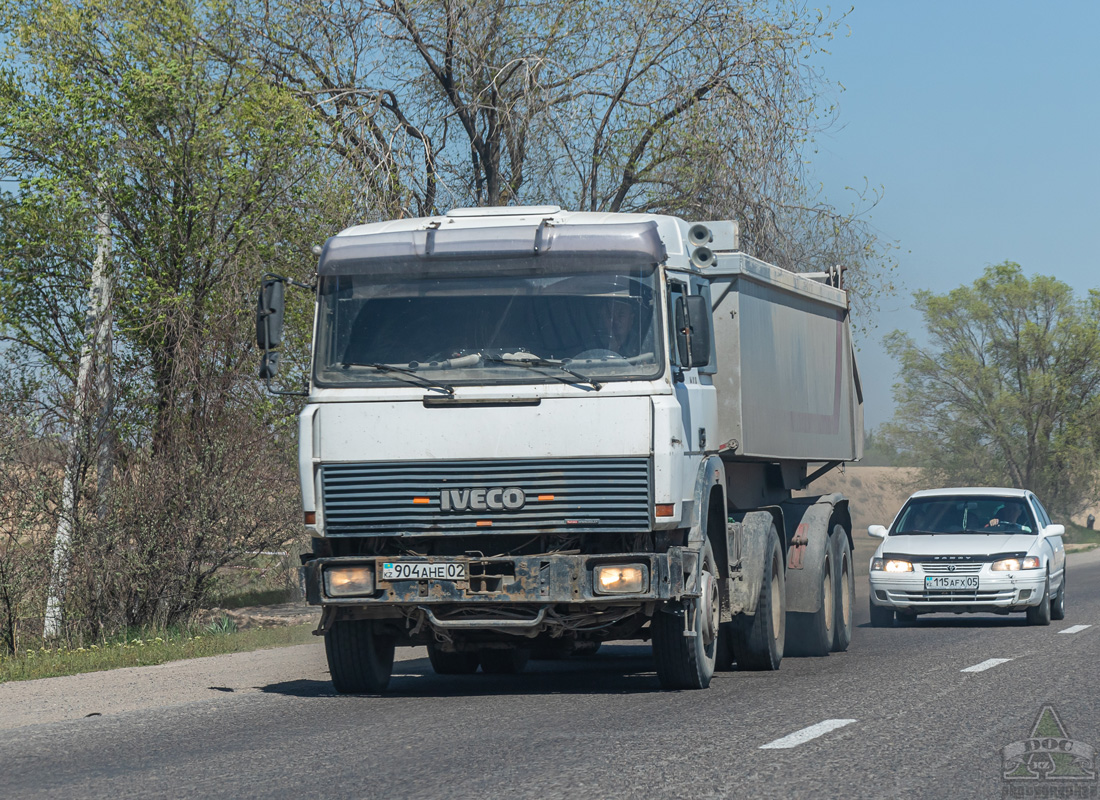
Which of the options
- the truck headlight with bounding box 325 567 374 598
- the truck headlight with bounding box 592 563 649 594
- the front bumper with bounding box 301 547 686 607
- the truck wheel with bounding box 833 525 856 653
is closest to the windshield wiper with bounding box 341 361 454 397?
the front bumper with bounding box 301 547 686 607

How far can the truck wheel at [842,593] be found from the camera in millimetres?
15102

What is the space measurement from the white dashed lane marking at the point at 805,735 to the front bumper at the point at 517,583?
1535mm

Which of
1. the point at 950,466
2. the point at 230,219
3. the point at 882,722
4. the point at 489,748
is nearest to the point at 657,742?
the point at 489,748

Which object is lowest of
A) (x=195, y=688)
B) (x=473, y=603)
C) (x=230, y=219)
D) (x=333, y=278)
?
(x=195, y=688)

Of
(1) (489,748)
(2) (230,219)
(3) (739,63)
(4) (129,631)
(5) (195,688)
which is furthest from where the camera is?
(3) (739,63)

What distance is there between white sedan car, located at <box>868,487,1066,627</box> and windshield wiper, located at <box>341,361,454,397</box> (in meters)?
9.24

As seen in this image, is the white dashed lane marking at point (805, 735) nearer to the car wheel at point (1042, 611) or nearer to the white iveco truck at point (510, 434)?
the white iveco truck at point (510, 434)

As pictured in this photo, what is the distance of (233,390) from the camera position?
18.2 meters

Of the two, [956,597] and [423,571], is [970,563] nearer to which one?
[956,597]

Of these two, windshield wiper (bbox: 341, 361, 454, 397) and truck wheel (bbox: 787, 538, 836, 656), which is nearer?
windshield wiper (bbox: 341, 361, 454, 397)

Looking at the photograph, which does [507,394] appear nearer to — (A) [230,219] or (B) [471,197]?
(A) [230,219]

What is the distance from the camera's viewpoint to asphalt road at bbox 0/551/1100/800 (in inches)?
264

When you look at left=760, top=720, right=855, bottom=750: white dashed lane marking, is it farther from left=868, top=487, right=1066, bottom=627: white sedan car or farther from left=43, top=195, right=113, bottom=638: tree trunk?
left=43, top=195, right=113, bottom=638: tree trunk

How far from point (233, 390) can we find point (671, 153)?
9.49m
